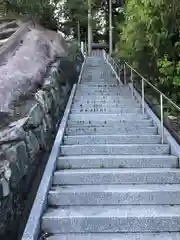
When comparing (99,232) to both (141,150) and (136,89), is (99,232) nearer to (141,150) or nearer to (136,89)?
(141,150)

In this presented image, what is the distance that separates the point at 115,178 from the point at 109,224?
759mm

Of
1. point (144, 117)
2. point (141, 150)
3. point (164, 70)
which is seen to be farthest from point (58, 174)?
point (164, 70)

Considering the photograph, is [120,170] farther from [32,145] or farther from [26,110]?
[26,110]

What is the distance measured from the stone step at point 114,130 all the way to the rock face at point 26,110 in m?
0.34

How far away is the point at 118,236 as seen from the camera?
9.72 ft

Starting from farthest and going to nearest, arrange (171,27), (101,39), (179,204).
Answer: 1. (101,39)
2. (171,27)
3. (179,204)

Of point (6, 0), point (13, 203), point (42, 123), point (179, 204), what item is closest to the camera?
point (13, 203)

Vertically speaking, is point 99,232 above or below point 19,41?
below

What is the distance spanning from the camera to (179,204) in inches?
132

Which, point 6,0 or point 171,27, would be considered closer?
point 171,27

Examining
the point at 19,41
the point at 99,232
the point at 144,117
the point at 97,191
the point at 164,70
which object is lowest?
the point at 99,232

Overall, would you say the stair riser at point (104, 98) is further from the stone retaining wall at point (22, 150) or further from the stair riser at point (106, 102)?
the stone retaining wall at point (22, 150)

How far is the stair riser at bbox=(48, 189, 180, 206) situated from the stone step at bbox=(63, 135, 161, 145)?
4.28 feet

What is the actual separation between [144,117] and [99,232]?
2.99m
